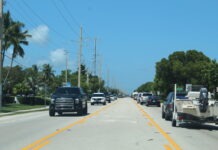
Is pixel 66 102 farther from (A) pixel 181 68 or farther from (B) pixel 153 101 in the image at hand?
(A) pixel 181 68

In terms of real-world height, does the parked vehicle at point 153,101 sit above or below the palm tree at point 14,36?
below

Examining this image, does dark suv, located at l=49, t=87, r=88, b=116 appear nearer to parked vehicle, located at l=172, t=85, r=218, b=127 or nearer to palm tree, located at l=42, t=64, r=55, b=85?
parked vehicle, located at l=172, t=85, r=218, b=127

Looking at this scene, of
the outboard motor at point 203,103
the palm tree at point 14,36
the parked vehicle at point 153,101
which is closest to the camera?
the outboard motor at point 203,103

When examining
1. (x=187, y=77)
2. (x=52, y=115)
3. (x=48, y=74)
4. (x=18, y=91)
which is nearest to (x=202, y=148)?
(x=52, y=115)

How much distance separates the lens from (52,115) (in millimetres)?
35562

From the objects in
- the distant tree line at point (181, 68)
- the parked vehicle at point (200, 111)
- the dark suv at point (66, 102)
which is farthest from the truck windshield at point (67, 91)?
the distant tree line at point (181, 68)

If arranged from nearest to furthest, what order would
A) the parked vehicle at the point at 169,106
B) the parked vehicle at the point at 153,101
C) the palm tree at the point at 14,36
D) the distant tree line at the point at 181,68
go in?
1. the parked vehicle at the point at 169,106
2. the parked vehicle at the point at 153,101
3. the palm tree at the point at 14,36
4. the distant tree line at the point at 181,68

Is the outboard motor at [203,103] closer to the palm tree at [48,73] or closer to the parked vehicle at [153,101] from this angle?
the parked vehicle at [153,101]

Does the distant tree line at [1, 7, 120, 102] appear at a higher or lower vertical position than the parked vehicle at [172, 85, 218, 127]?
higher

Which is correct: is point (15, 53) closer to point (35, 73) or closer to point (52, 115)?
point (52, 115)

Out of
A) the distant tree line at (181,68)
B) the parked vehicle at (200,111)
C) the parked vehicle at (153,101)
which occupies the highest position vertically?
the distant tree line at (181,68)

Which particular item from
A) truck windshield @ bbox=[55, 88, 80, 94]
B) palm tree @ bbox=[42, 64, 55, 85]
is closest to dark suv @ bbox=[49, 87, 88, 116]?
truck windshield @ bbox=[55, 88, 80, 94]

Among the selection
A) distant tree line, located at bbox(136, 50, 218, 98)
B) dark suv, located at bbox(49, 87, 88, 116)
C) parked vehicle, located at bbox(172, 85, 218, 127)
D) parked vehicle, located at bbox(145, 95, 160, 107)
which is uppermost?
distant tree line, located at bbox(136, 50, 218, 98)

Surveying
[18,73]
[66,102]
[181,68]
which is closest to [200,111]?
[66,102]
